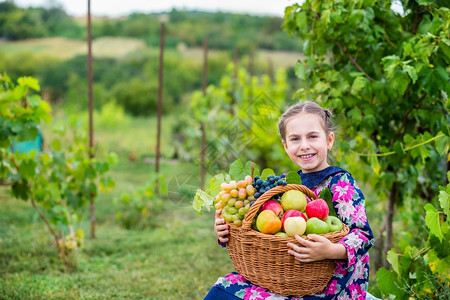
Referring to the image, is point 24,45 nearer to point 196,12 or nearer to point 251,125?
point 196,12

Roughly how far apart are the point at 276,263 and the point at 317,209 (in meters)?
0.22

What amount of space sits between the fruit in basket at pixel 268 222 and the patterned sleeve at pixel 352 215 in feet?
0.77

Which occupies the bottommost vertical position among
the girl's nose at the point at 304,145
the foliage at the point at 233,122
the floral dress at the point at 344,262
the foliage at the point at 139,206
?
the foliage at the point at 139,206

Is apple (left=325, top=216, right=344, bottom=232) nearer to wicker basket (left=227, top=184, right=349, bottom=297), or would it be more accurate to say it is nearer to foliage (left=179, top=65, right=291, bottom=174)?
wicker basket (left=227, top=184, right=349, bottom=297)

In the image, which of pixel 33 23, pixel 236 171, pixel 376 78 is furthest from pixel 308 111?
pixel 33 23

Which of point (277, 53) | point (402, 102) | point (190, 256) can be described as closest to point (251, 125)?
point (190, 256)

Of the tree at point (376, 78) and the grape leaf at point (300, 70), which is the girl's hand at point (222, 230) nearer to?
the tree at point (376, 78)

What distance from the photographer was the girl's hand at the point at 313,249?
4.75 ft

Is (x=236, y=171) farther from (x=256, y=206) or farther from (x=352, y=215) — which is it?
(x=352, y=215)

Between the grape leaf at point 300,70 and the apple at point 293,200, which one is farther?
the grape leaf at point 300,70

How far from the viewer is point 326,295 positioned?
1680 millimetres

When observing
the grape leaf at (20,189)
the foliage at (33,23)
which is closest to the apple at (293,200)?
the grape leaf at (20,189)

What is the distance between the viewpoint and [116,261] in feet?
12.6

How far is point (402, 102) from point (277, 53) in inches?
740
